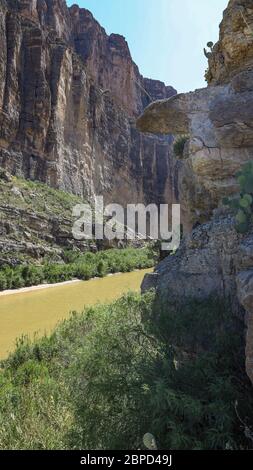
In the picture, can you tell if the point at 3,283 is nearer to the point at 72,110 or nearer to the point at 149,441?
the point at 149,441

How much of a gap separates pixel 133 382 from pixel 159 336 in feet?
2.47

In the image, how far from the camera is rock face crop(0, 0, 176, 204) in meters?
42.1

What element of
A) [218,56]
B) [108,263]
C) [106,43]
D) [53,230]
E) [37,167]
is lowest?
[108,263]

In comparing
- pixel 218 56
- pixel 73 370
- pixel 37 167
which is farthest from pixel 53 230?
pixel 73 370

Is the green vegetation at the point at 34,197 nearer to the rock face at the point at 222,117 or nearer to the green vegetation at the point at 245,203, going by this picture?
the rock face at the point at 222,117

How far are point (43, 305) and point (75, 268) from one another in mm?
11503

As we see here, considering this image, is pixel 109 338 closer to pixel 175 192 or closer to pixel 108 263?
pixel 108 263

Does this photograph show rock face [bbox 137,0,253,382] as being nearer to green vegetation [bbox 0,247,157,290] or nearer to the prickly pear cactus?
the prickly pear cactus

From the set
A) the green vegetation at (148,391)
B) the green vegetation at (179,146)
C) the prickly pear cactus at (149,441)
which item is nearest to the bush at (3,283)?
the green vegetation at (179,146)

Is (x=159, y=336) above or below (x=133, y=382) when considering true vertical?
above

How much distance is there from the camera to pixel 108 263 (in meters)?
35.5

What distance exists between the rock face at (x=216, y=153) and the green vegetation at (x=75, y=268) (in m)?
16.9

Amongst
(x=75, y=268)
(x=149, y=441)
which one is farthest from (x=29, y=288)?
(x=149, y=441)

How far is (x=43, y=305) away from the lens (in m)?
19.3
